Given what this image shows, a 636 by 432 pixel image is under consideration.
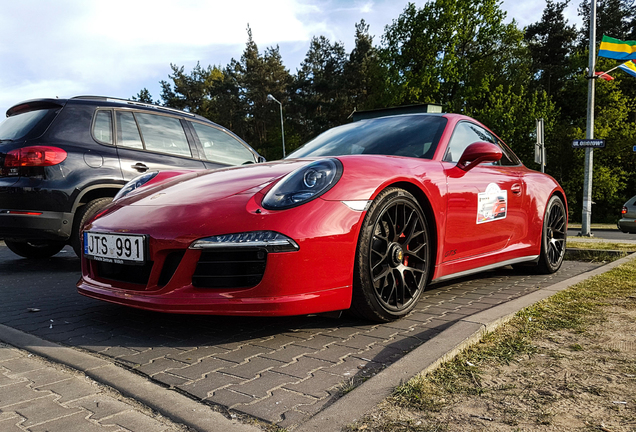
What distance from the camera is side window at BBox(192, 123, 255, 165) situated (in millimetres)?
6332

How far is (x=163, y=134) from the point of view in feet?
19.3

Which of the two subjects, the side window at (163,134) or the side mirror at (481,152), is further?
the side window at (163,134)

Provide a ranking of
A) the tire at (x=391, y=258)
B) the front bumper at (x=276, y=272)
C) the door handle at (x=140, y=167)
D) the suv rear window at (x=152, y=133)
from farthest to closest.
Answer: the suv rear window at (x=152, y=133) < the door handle at (x=140, y=167) < the tire at (x=391, y=258) < the front bumper at (x=276, y=272)

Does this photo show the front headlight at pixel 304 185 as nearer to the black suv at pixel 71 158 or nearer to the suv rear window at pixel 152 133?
the black suv at pixel 71 158

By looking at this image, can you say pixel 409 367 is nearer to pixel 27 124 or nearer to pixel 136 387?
pixel 136 387

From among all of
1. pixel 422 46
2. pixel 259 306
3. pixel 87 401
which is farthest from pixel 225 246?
pixel 422 46

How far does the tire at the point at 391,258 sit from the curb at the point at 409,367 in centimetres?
45

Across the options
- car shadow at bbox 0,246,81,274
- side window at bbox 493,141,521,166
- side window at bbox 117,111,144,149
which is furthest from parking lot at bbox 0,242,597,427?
side window at bbox 117,111,144,149

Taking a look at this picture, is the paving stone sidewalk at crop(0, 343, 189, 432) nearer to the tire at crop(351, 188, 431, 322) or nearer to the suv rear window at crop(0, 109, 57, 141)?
the tire at crop(351, 188, 431, 322)

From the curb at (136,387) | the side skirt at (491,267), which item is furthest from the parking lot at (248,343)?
the side skirt at (491,267)

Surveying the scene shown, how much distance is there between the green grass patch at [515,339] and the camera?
5.95 ft

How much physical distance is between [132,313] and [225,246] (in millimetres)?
1155

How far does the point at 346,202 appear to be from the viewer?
268cm

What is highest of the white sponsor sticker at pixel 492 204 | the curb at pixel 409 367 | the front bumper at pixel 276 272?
the white sponsor sticker at pixel 492 204
